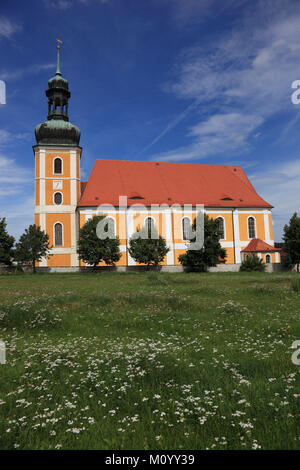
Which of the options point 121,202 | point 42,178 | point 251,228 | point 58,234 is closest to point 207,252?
point 251,228

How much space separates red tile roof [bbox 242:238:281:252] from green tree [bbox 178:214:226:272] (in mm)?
9727

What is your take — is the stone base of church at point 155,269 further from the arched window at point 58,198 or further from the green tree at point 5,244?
the arched window at point 58,198

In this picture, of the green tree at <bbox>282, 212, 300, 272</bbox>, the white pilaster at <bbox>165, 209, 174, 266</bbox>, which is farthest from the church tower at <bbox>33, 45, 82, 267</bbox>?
the green tree at <bbox>282, 212, 300, 272</bbox>

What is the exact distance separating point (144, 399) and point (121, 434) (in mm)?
879

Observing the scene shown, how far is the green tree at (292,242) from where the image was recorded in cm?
4303

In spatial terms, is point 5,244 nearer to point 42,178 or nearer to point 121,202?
point 42,178

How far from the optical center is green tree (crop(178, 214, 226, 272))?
4156cm

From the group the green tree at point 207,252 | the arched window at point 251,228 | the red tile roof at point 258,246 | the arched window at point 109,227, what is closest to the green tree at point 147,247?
the arched window at point 109,227

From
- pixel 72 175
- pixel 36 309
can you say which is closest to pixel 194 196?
pixel 72 175

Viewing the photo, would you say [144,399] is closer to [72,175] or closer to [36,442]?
[36,442]

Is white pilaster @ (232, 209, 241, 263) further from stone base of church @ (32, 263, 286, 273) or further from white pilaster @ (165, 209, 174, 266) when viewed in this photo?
white pilaster @ (165, 209, 174, 266)

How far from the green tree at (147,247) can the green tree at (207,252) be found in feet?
10.9

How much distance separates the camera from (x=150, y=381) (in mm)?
5797
